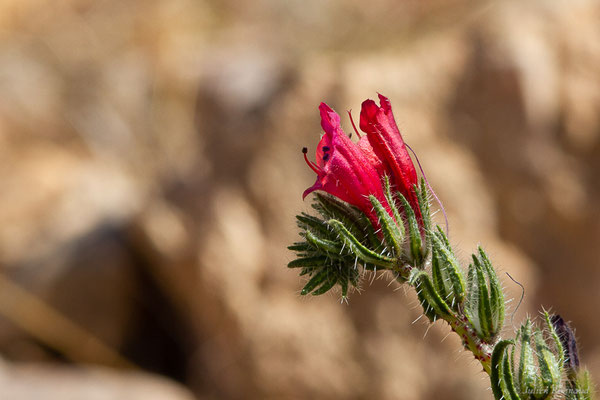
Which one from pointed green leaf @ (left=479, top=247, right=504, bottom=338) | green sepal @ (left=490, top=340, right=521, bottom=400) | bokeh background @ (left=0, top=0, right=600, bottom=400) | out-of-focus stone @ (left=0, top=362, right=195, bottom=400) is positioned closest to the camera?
green sepal @ (left=490, top=340, right=521, bottom=400)

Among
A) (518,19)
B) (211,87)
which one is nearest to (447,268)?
(518,19)

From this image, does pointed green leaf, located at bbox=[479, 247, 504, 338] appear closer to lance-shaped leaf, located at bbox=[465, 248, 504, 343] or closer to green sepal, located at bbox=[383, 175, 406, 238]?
lance-shaped leaf, located at bbox=[465, 248, 504, 343]

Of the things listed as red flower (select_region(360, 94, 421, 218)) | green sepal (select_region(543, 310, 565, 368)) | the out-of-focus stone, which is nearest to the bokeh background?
the out-of-focus stone

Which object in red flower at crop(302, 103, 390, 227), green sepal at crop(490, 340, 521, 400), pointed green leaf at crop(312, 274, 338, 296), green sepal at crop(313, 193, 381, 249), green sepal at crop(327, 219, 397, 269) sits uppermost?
red flower at crop(302, 103, 390, 227)

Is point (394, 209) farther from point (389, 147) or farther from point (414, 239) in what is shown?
point (389, 147)

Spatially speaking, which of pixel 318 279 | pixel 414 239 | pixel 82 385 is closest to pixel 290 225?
pixel 82 385

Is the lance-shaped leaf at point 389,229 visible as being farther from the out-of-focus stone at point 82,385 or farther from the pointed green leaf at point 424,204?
the out-of-focus stone at point 82,385

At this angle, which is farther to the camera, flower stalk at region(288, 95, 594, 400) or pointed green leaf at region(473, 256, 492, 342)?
pointed green leaf at region(473, 256, 492, 342)
